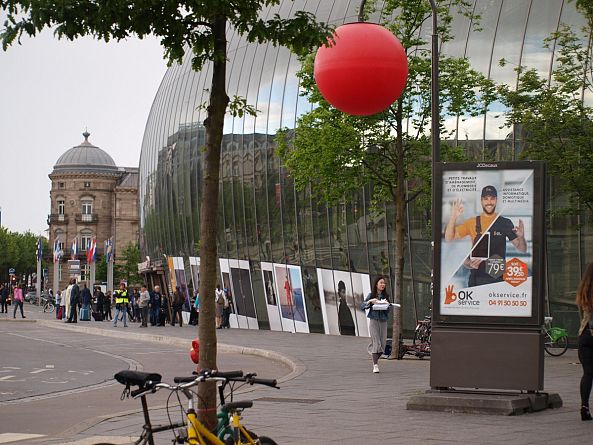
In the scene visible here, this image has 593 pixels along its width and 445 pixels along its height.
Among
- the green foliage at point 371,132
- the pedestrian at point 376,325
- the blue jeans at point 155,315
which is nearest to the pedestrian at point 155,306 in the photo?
the blue jeans at point 155,315

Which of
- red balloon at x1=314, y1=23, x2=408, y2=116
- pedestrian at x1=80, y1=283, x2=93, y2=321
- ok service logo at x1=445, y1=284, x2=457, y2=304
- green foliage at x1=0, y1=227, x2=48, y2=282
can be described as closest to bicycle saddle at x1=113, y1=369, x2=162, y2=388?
red balloon at x1=314, y1=23, x2=408, y2=116

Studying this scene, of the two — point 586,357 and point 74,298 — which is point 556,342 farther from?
point 74,298

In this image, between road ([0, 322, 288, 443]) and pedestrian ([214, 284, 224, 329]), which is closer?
road ([0, 322, 288, 443])

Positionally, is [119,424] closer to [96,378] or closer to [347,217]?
[96,378]

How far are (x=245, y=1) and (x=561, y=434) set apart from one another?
5.51 metres

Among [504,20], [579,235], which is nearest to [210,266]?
[579,235]

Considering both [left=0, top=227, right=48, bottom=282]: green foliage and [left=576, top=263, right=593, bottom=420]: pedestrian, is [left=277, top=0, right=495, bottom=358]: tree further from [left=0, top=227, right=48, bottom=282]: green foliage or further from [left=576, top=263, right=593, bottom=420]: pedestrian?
[left=0, top=227, right=48, bottom=282]: green foliage

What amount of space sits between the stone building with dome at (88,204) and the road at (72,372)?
117 meters

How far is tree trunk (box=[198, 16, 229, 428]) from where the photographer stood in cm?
972

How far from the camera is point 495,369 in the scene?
14.2 meters

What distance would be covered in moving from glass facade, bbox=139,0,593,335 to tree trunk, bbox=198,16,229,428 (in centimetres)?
1729

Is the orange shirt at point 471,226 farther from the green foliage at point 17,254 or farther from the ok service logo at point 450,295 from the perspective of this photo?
the green foliage at point 17,254

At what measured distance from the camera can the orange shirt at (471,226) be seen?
47.6 ft

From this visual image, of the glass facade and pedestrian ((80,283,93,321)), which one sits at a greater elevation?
the glass facade
